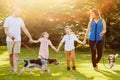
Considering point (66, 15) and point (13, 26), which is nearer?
point (13, 26)

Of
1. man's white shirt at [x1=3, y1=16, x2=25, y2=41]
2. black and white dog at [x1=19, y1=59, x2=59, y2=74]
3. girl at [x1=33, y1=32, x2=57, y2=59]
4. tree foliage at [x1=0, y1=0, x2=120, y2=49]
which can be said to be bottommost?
black and white dog at [x1=19, y1=59, x2=59, y2=74]

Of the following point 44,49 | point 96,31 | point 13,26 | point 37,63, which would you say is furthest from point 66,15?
point 37,63

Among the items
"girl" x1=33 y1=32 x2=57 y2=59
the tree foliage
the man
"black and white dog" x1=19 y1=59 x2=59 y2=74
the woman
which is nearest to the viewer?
"black and white dog" x1=19 y1=59 x2=59 y2=74

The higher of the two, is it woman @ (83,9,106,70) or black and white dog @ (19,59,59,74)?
woman @ (83,9,106,70)

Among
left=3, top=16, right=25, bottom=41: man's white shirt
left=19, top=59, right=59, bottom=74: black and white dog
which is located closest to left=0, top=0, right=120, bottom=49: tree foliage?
left=3, top=16, right=25, bottom=41: man's white shirt

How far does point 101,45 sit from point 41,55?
229 cm

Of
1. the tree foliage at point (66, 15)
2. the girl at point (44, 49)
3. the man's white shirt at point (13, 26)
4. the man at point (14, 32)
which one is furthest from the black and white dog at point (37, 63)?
the tree foliage at point (66, 15)

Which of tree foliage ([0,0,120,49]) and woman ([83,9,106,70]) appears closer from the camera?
woman ([83,9,106,70])

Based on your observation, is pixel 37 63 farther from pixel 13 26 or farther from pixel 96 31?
pixel 96 31

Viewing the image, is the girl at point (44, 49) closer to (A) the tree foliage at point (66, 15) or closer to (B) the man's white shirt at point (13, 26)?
(B) the man's white shirt at point (13, 26)

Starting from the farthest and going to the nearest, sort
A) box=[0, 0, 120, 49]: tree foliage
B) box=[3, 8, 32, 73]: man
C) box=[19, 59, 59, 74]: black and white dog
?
box=[0, 0, 120, 49]: tree foliage, box=[3, 8, 32, 73]: man, box=[19, 59, 59, 74]: black and white dog

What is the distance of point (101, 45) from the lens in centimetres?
1384

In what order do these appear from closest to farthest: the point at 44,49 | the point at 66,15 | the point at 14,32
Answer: the point at 14,32, the point at 44,49, the point at 66,15

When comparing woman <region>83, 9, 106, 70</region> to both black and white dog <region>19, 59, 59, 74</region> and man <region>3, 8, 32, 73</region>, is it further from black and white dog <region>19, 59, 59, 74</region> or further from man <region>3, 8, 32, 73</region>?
man <region>3, 8, 32, 73</region>
